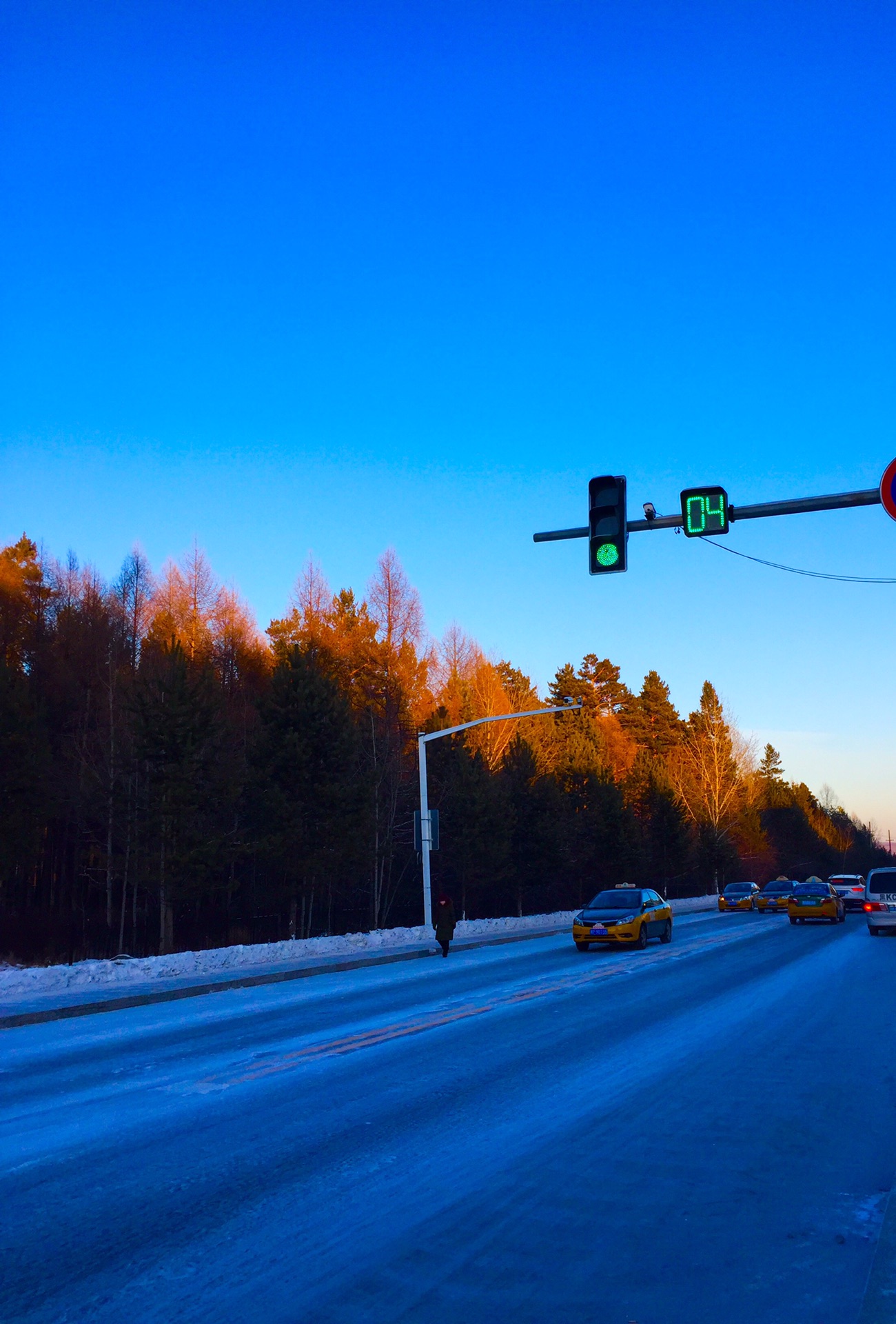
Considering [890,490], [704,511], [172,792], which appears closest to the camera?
[890,490]

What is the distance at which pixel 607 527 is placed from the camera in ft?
37.5

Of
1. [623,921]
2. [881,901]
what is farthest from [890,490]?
[881,901]

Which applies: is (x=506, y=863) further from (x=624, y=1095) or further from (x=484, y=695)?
(x=624, y=1095)

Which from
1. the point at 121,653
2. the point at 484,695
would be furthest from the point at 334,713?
the point at 484,695

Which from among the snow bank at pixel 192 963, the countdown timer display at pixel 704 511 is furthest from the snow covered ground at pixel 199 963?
the countdown timer display at pixel 704 511

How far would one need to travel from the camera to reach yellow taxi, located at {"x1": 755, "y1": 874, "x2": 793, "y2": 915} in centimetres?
4566

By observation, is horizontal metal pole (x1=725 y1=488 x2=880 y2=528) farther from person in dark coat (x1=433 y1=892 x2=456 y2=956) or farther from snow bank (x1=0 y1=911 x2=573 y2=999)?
person in dark coat (x1=433 y1=892 x2=456 y2=956)

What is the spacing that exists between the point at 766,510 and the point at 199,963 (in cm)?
1536

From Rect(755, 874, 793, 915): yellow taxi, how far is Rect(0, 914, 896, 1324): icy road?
3505cm

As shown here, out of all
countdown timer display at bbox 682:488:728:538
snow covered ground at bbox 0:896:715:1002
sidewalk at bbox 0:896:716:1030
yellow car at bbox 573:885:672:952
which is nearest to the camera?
countdown timer display at bbox 682:488:728:538

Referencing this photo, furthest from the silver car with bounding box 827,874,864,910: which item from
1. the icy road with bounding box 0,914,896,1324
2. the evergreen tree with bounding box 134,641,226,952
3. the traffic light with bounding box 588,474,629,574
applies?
the traffic light with bounding box 588,474,629,574

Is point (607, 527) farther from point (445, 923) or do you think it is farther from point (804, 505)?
point (445, 923)

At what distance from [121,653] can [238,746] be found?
7.39m

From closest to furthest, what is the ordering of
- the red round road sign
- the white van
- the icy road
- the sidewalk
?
the icy road
the red round road sign
the sidewalk
the white van
